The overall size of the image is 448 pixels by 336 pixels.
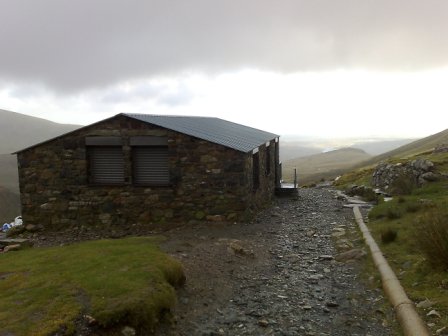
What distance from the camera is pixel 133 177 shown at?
16281 millimetres

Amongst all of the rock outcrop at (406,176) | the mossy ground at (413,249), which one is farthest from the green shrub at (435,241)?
the rock outcrop at (406,176)

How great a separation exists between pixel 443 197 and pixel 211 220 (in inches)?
387

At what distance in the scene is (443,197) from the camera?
56.1ft

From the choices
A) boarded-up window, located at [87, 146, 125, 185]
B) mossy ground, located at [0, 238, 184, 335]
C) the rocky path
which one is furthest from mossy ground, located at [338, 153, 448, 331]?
boarded-up window, located at [87, 146, 125, 185]

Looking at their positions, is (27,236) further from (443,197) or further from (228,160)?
(443,197)

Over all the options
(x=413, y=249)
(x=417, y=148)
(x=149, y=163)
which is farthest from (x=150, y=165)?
(x=417, y=148)

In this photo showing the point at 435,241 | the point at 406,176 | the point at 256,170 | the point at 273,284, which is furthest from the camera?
the point at 406,176

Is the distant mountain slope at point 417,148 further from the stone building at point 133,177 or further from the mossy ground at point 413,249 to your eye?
the stone building at point 133,177

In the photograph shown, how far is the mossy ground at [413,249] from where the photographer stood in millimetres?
7613

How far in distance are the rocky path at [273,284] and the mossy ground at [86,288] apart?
58cm

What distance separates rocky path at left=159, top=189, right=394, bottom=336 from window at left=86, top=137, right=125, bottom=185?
377 centimetres

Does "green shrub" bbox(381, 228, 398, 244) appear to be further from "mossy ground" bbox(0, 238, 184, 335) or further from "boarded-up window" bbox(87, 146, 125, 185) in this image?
"boarded-up window" bbox(87, 146, 125, 185)

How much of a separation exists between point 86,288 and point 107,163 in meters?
9.49

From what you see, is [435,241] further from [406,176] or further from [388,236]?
[406,176]
